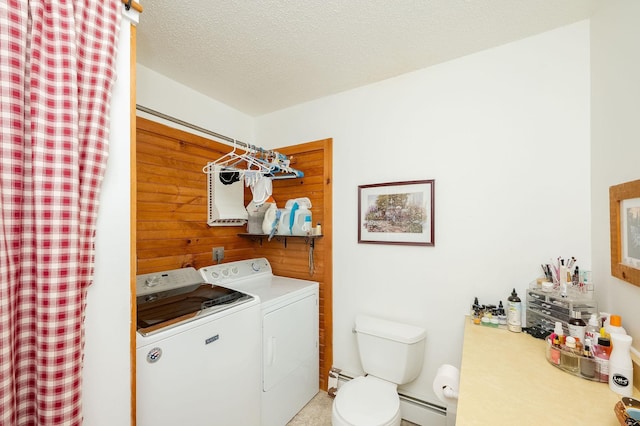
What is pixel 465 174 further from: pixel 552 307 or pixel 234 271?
pixel 234 271

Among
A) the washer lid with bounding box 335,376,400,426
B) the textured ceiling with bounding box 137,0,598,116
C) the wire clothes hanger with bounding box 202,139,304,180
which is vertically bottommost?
the washer lid with bounding box 335,376,400,426

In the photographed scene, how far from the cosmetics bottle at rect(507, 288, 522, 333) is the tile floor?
3.48 feet

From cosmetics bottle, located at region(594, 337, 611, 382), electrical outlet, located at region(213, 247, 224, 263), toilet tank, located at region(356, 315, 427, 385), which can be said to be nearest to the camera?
cosmetics bottle, located at region(594, 337, 611, 382)

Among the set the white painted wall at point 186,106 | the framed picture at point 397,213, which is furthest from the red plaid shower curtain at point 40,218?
the framed picture at point 397,213

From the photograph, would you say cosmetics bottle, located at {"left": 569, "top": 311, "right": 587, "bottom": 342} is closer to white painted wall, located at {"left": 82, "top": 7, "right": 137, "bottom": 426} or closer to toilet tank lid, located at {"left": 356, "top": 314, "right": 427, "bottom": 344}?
toilet tank lid, located at {"left": 356, "top": 314, "right": 427, "bottom": 344}

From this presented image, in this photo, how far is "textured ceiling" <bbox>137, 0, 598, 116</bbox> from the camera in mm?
1339

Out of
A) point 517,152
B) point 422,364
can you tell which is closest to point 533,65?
point 517,152

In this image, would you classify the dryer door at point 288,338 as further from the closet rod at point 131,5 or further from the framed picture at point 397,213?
the closet rod at point 131,5

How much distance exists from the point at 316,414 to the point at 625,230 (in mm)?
2164

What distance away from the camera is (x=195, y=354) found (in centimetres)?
130

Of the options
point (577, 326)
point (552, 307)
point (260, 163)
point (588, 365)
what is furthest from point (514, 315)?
point (260, 163)

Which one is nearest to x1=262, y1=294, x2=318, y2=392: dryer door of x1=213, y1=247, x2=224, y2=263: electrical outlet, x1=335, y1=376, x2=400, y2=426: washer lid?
x1=335, y1=376, x2=400, y2=426: washer lid

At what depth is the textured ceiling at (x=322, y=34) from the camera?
1.34 m

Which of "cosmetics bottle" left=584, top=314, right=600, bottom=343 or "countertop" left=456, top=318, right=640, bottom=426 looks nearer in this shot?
"countertop" left=456, top=318, right=640, bottom=426
